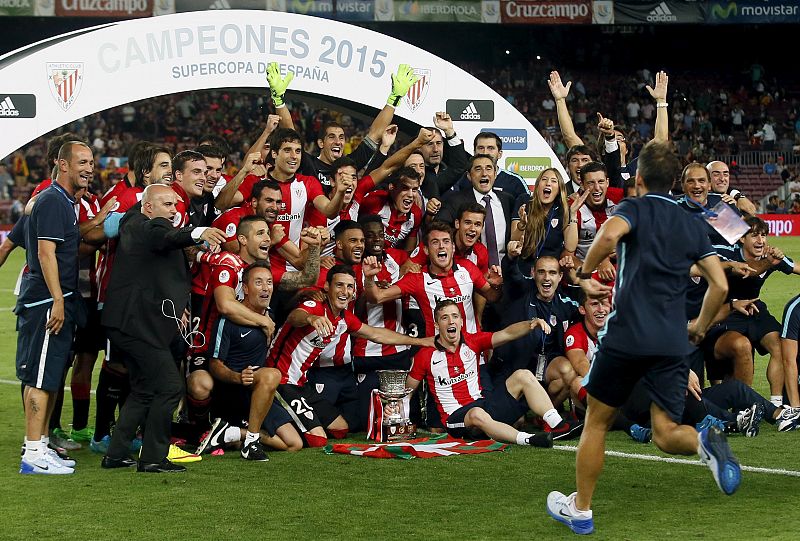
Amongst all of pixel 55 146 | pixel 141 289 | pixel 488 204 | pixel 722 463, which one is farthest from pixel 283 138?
pixel 722 463

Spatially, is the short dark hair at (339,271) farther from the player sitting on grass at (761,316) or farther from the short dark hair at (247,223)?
the player sitting on grass at (761,316)

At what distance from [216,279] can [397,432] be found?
1.56 metres

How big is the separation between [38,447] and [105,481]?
1.63 ft

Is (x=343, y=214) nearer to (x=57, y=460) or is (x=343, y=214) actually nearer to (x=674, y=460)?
(x=57, y=460)

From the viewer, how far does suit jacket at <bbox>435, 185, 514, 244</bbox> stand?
9.09 metres

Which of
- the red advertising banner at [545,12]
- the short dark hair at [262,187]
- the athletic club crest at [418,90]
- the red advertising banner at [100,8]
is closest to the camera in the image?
the short dark hair at [262,187]

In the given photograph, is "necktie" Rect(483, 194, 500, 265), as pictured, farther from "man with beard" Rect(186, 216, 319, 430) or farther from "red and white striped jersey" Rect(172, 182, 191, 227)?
"red and white striped jersey" Rect(172, 182, 191, 227)

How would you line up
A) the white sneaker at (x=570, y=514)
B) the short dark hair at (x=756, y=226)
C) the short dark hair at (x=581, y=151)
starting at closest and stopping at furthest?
the white sneaker at (x=570, y=514) → the short dark hair at (x=756, y=226) → the short dark hair at (x=581, y=151)

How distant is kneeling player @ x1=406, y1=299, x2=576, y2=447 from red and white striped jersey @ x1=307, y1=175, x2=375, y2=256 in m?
1.32

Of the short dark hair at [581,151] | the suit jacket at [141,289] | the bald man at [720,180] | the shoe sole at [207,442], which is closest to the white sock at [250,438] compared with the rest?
the shoe sole at [207,442]

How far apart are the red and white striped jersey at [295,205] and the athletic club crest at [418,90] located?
2756 millimetres

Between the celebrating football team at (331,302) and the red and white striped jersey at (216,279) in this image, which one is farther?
the red and white striped jersey at (216,279)

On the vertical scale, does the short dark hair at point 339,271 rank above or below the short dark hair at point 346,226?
below

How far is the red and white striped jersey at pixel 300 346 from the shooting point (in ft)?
26.6
